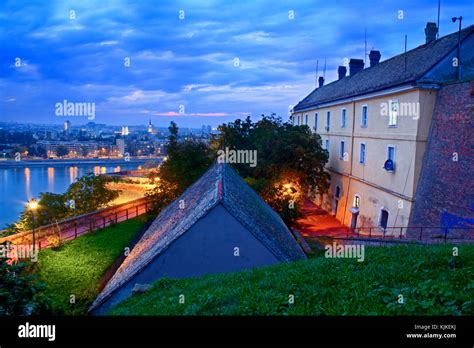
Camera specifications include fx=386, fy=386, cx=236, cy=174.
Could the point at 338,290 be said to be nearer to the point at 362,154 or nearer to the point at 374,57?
the point at 362,154

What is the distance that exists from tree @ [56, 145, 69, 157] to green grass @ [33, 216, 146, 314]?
117 feet

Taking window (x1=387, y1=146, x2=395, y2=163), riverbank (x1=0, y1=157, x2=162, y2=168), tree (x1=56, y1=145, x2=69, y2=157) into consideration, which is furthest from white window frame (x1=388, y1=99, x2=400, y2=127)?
tree (x1=56, y1=145, x2=69, y2=157)

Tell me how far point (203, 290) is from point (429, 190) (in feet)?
48.7

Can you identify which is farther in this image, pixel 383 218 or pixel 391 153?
pixel 383 218

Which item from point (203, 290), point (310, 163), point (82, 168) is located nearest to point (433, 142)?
point (310, 163)

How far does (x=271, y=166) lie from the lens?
95.5 feet

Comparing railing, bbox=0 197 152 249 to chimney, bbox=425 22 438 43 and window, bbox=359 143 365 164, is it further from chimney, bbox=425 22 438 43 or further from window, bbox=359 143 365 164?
chimney, bbox=425 22 438 43

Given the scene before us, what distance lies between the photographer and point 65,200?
29.6 metres

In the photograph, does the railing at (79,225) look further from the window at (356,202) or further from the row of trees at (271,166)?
the window at (356,202)

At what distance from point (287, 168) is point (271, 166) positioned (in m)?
1.28

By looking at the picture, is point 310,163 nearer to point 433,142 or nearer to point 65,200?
point 433,142

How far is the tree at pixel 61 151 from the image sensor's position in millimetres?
55700

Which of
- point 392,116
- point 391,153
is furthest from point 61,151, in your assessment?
point 392,116

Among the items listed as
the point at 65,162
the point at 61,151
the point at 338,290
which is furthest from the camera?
the point at 61,151
